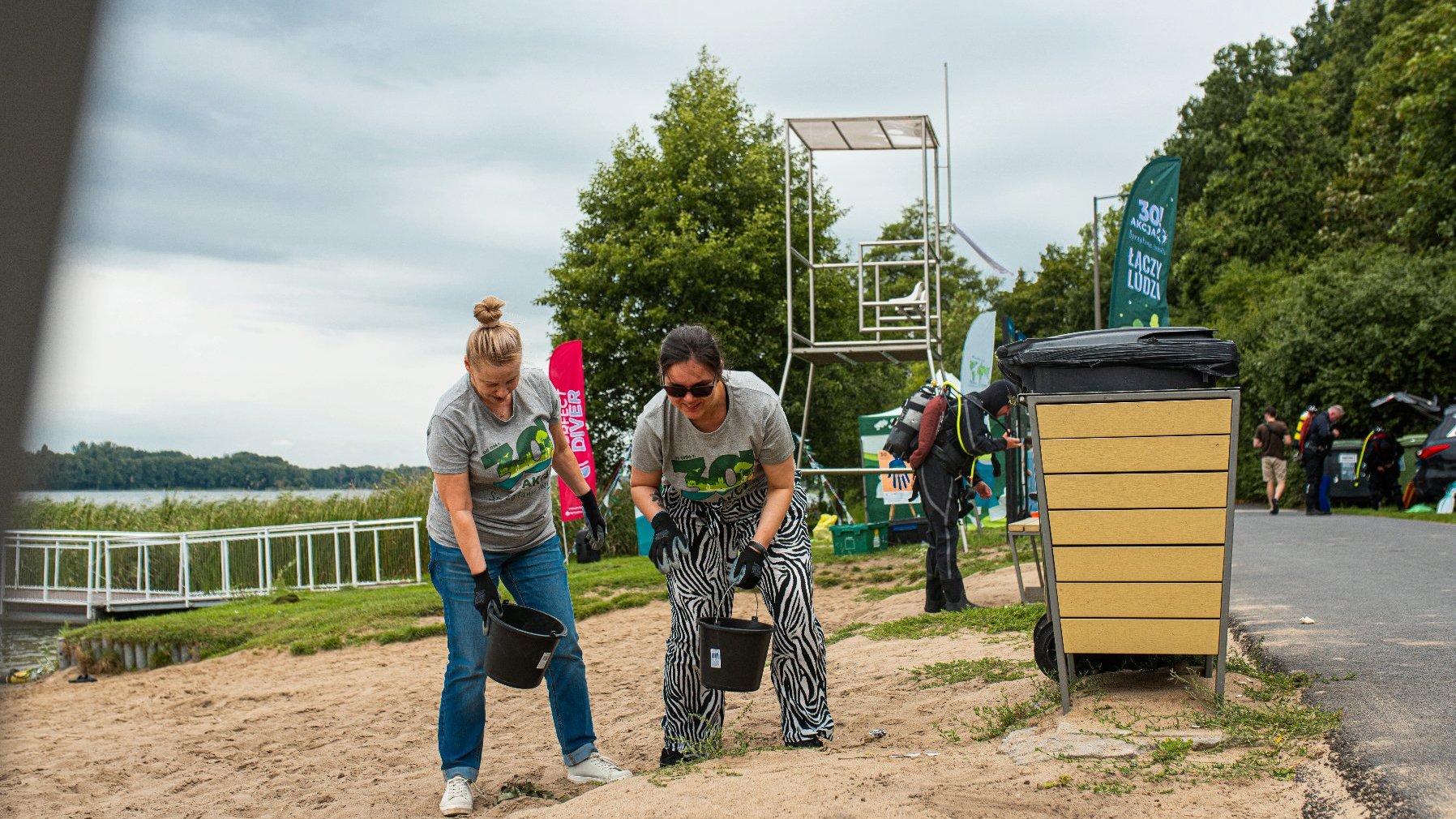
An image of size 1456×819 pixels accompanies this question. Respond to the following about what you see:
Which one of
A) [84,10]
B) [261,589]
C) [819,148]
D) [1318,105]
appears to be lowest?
[261,589]

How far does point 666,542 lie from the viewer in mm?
4617

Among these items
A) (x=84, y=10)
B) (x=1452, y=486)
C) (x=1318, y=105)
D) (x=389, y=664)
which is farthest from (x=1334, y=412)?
(x=1318, y=105)

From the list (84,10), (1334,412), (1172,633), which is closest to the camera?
(84,10)

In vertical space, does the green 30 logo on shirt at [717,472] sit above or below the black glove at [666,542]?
above

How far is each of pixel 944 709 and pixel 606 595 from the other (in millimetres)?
8558

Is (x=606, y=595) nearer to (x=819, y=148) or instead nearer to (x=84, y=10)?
(x=819, y=148)

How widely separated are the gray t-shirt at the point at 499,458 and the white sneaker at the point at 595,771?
92 centimetres

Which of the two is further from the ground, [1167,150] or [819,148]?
[1167,150]

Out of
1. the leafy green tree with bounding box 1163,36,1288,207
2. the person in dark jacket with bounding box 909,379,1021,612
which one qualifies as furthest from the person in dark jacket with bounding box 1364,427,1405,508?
the leafy green tree with bounding box 1163,36,1288,207

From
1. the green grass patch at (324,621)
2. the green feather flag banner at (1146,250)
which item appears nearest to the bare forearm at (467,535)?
the green feather flag banner at (1146,250)

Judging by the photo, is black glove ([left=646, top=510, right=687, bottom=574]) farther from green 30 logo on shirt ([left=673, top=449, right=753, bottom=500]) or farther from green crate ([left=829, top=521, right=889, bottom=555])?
green crate ([left=829, top=521, right=889, bottom=555])

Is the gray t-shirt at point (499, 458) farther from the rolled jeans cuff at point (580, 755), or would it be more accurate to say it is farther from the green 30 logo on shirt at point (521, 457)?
the rolled jeans cuff at point (580, 755)

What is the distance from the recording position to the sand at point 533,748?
341 centimetres

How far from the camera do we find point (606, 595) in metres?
13.4
